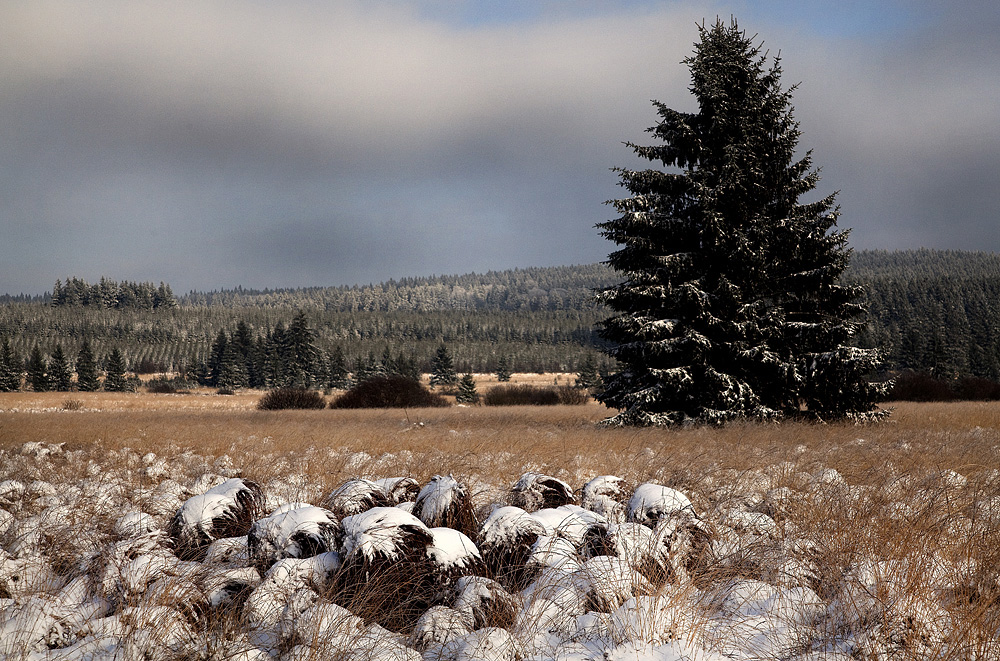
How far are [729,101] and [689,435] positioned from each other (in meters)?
10.1

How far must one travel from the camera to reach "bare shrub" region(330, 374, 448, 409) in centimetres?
3900

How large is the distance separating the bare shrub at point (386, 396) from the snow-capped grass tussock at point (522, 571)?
31278 mm

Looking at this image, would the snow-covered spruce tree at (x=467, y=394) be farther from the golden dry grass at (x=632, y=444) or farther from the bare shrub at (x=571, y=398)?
the golden dry grass at (x=632, y=444)

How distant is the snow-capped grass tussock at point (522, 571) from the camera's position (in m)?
3.62

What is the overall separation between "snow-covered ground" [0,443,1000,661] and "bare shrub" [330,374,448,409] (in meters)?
33.1

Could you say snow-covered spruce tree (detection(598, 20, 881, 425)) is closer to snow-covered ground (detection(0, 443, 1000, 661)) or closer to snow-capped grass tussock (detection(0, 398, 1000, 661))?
snow-capped grass tussock (detection(0, 398, 1000, 661))

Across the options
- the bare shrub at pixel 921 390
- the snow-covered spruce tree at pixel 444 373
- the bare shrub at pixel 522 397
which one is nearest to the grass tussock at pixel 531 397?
the bare shrub at pixel 522 397

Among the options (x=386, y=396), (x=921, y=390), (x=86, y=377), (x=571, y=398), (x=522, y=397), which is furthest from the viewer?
(x=86, y=377)

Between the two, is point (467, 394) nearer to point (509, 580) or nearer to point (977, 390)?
point (977, 390)

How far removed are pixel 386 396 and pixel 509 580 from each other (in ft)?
121

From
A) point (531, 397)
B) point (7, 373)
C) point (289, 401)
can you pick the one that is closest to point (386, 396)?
point (289, 401)

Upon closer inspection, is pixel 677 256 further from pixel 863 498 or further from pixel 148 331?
pixel 148 331

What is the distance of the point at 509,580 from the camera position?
4.70m

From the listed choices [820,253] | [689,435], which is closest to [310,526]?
[689,435]
